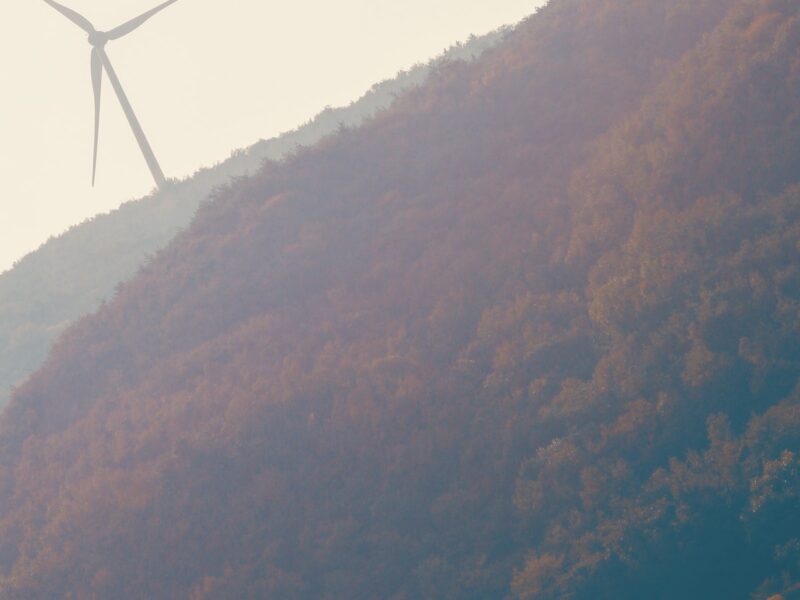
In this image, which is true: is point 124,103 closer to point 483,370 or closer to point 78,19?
point 78,19

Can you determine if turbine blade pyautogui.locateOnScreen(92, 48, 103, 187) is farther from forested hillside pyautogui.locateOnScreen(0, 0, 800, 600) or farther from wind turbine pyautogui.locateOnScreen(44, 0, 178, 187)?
forested hillside pyautogui.locateOnScreen(0, 0, 800, 600)

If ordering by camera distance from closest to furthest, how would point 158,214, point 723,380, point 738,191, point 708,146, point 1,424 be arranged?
point 723,380, point 738,191, point 708,146, point 1,424, point 158,214

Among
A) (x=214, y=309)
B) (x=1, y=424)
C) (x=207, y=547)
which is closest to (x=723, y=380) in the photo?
(x=207, y=547)

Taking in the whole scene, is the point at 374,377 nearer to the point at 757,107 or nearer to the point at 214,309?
the point at 214,309

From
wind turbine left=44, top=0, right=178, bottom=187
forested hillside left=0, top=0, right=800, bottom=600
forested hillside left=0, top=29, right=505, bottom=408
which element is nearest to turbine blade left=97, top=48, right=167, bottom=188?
wind turbine left=44, top=0, right=178, bottom=187

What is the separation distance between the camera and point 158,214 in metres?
61.4

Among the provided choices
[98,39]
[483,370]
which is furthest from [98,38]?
[483,370]

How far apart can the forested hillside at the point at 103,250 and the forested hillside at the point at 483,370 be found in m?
16.1

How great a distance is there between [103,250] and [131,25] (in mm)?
12921

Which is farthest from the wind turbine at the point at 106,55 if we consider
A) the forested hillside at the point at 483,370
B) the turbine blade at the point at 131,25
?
the forested hillside at the point at 483,370

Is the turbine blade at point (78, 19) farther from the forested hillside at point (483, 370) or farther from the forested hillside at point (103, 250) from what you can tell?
the forested hillside at point (483, 370)

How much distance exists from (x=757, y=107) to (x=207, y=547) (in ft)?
52.8

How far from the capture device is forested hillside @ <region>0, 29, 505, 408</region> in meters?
50.3

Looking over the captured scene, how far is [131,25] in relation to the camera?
57906 mm
